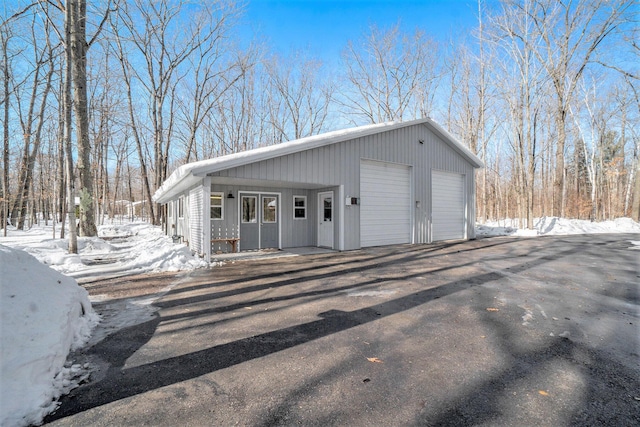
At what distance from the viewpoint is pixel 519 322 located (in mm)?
3664

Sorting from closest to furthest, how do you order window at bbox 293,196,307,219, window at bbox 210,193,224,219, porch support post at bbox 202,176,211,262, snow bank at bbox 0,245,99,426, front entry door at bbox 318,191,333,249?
snow bank at bbox 0,245,99,426 → porch support post at bbox 202,176,211,262 → window at bbox 210,193,224,219 → front entry door at bbox 318,191,333,249 → window at bbox 293,196,307,219

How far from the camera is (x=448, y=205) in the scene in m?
13.7

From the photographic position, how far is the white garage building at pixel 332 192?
29.6 ft

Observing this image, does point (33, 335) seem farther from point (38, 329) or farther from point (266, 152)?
point (266, 152)

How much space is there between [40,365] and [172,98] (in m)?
24.4

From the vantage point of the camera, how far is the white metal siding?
907cm

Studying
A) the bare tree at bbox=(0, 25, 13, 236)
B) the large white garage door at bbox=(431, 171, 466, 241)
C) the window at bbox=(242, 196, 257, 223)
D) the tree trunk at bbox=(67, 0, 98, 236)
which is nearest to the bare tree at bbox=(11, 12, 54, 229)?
the bare tree at bbox=(0, 25, 13, 236)

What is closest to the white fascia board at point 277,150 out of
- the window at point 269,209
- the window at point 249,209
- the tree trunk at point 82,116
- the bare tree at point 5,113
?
the window at point 249,209

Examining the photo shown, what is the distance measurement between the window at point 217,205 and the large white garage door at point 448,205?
8.60m

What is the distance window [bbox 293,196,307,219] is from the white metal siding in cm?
340

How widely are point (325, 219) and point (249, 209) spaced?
2.77 meters

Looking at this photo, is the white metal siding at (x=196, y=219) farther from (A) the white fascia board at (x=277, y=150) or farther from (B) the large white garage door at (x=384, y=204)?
(B) the large white garage door at (x=384, y=204)

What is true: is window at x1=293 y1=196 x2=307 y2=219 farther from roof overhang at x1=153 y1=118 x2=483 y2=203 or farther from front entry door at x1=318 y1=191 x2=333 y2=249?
roof overhang at x1=153 y1=118 x2=483 y2=203

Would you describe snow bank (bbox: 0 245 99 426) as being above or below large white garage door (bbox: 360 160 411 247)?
below
